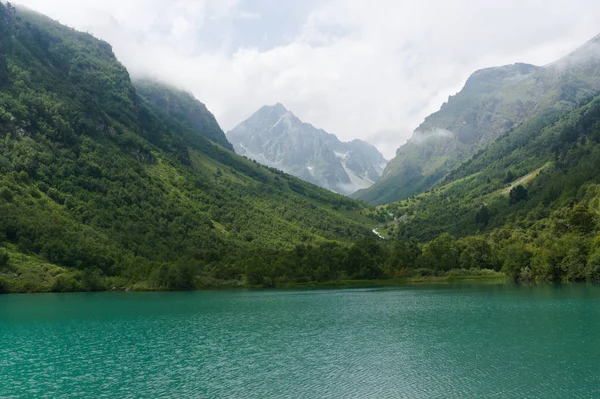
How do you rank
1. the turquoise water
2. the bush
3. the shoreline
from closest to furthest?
1. the turquoise water
2. the bush
3. the shoreline

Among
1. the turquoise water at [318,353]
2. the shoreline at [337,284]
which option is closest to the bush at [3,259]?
the shoreline at [337,284]

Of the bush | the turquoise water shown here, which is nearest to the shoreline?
the bush

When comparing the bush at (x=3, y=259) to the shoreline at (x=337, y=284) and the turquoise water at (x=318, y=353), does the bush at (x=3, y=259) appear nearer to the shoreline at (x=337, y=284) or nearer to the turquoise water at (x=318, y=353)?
the shoreline at (x=337, y=284)

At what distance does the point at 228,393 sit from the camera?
38906mm

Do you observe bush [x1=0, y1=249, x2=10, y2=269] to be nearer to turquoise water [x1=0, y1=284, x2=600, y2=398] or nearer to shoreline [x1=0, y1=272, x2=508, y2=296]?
shoreline [x1=0, y1=272, x2=508, y2=296]

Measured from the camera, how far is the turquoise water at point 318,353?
129ft

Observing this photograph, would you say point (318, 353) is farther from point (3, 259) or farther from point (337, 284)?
point (3, 259)

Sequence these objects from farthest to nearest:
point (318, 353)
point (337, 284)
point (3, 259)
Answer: point (337, 284), point (3, 259), point (318, 353)

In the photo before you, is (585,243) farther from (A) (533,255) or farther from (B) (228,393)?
(B) (228,393)

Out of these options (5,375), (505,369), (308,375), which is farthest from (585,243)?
(5,375)

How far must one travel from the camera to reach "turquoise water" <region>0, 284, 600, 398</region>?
39.3 m

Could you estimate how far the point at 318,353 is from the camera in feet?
173

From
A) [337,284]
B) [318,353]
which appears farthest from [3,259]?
[318,353]

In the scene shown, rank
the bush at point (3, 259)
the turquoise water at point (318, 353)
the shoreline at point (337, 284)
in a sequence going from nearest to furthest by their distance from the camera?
the turquoise water at point (318, 353) < the bush at point (3, 259) < the shoreline at point (337, 284)
